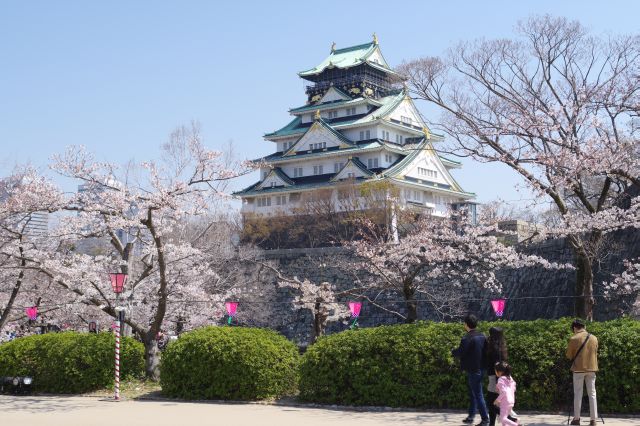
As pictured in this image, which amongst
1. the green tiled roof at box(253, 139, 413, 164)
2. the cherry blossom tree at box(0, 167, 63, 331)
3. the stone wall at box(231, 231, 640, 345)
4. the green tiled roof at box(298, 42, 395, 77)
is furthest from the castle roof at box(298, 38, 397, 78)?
the cherry blossom tree at box(0, 167, 63, 331)

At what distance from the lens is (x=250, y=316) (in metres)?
36.7

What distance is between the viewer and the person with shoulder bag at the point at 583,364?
378 inches

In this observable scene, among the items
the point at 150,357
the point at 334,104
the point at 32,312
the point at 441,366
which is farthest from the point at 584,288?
the point at 334,104

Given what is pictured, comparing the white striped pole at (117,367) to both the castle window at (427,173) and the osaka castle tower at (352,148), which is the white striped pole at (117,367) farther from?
the castle window at (427,173)

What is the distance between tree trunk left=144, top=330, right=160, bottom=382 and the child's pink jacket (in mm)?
9004

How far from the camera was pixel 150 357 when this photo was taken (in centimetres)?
1595

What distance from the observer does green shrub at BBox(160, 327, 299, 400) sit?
13.3 m

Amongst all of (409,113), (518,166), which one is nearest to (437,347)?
(518,166)

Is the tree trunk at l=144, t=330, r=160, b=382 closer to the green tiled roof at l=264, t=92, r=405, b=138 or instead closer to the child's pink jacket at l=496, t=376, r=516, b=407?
the child's pink jacket at l=496, t=376, r=516, b=407

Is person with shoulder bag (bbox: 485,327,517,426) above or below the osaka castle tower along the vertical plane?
below

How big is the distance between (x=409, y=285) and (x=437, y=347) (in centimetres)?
569

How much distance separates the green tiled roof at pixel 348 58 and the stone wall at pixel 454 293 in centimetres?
2131

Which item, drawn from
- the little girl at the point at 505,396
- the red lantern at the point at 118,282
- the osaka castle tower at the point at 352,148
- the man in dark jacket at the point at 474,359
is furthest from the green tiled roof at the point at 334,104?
the little girl at the point at 505,396

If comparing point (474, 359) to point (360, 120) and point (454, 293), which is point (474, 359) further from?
point (360, 120)
